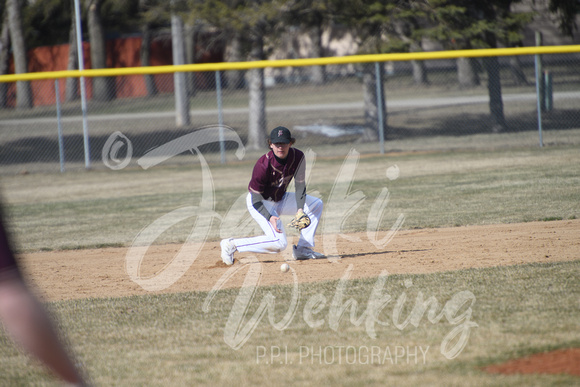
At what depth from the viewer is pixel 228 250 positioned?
21.6ft

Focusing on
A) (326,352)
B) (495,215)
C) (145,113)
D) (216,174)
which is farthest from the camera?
(145,113)

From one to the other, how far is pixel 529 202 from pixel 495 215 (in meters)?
0.99

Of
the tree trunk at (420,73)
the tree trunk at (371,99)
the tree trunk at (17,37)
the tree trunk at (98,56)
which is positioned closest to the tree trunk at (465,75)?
the tree trunk at (420,73)

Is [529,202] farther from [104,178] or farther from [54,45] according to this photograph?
[54,45]

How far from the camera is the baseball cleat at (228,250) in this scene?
21.6 ft

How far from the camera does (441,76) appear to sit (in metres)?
33.4

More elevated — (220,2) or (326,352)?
(220,2)

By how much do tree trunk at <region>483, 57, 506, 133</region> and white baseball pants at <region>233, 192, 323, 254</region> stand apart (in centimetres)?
1127

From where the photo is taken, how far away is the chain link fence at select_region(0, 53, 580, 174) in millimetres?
16844

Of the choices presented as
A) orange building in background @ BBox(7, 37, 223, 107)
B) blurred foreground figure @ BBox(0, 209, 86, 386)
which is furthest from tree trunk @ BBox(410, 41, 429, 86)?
blurred foreground figure @ BBox(0, 209, 86, 386)

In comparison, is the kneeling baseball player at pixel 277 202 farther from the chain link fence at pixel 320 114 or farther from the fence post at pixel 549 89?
the fence post at pixel 549 89

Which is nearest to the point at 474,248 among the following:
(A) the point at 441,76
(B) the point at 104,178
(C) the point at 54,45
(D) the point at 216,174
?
(D) the point at 216,174

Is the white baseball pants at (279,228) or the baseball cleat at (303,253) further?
the baseball cleat at (303,253)

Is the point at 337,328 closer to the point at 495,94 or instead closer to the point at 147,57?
the point at 495,94
